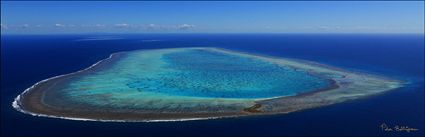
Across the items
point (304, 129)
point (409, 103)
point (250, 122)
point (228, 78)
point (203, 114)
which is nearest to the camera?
point (304, 129)

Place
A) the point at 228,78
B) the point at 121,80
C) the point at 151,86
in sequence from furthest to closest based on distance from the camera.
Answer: the point at 228,78
the point at 121,80
the point at 151,86

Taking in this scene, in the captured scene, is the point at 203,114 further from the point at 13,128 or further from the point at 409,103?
the point at 409,103

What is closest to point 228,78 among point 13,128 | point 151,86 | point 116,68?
point 151,86

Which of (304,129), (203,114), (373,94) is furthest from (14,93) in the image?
(373,94)

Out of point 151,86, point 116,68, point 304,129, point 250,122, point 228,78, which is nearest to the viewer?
point 304,129

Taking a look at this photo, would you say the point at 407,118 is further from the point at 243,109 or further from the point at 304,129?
the point at 243,109

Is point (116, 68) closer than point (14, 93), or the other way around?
point (14, 93)

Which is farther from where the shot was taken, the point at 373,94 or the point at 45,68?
the point at 45,68
